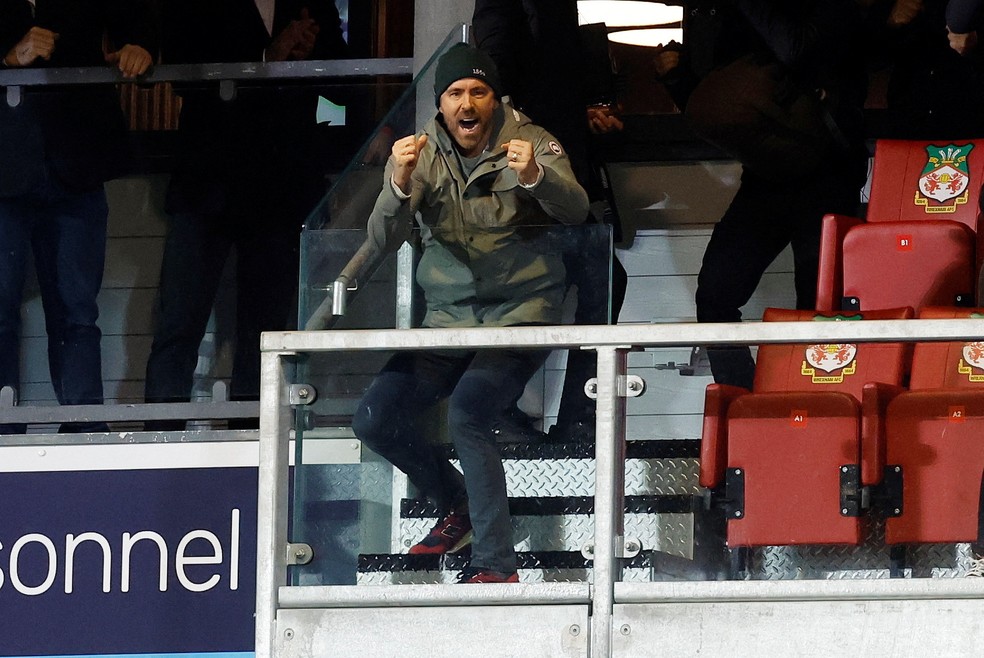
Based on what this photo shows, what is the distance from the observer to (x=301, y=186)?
5602mm

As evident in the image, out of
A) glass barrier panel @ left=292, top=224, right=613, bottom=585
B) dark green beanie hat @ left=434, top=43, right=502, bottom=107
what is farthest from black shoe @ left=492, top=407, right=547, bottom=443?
dark green beanie hat @ left=434, top=43, right=502, bottom=107

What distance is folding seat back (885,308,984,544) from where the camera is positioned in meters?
3.72

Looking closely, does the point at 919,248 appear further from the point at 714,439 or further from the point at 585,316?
the point at 714,439

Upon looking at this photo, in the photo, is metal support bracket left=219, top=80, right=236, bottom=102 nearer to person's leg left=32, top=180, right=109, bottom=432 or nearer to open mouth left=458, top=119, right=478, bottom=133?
person's leg left=32, top=180, right=109, bottom=432

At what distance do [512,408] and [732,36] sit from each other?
2033 mm

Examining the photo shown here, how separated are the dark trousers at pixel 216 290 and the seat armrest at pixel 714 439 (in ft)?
6.69

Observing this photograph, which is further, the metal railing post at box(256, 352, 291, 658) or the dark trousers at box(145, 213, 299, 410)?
the dark trousers at box(145, 213, 299, 410)

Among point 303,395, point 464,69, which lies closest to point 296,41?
point 464,69

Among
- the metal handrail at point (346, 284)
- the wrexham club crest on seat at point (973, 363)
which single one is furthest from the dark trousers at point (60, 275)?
the wrexham club crest on seat at point (973, 363)

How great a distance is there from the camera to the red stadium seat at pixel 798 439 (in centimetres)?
379

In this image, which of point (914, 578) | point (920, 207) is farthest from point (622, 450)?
point (920, 207)

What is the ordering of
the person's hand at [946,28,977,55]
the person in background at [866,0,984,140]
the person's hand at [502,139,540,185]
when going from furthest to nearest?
the person in background at [866,0,984,140]
the person's hand at [946,28,977,55]
the person's hand at [502,139,540,185]

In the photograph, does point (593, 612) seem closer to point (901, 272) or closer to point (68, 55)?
point (901, 272)

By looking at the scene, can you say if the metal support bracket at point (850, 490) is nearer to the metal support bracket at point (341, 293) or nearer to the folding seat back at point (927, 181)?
the metal support bracket at point (341, 293)
